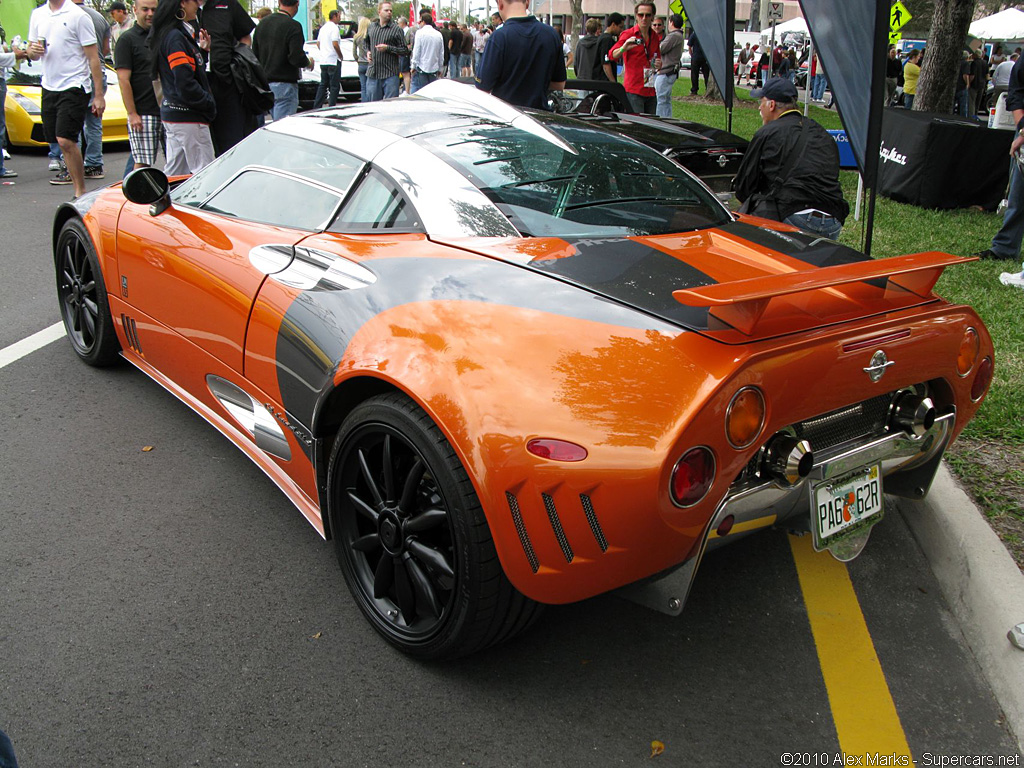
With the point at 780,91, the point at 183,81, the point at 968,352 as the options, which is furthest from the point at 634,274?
the point at 183,81

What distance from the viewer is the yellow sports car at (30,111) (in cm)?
1107

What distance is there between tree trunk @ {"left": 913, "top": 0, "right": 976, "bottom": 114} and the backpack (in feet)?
29.8

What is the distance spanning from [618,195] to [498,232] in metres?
0.59

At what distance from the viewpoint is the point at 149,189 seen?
3.65m

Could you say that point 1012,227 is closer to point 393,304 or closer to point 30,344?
point 393,304

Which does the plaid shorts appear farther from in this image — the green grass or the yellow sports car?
the green grass

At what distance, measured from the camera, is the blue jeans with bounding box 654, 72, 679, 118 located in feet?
44.8

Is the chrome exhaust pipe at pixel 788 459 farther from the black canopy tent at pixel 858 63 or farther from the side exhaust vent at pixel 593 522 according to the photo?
the black canopy tent at pixel 858 63

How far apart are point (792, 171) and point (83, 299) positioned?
392cm

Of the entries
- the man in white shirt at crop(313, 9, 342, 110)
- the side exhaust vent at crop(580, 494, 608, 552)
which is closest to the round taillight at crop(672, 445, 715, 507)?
the side exhaust vent at crop(580, 494, 608, 552)

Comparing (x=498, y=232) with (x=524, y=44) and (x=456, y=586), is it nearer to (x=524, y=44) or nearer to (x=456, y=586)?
(x=456, y=586)

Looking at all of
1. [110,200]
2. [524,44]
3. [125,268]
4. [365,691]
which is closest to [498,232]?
[365,691]

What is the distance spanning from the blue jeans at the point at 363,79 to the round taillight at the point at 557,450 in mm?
14078

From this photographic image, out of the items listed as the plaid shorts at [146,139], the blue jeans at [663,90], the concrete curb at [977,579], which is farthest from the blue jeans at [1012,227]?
the blue jeans at [663,90]
